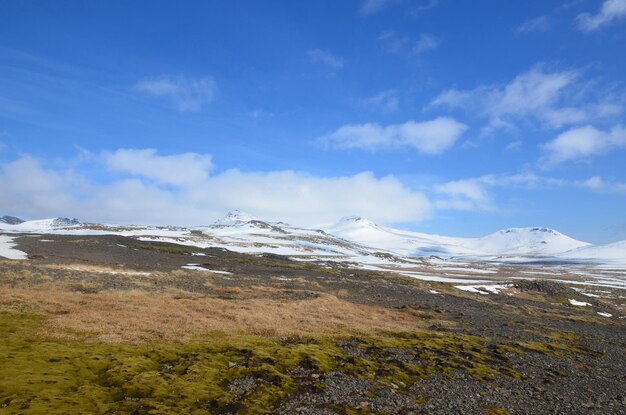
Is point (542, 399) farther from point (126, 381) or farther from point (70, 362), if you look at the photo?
point (70, 362)

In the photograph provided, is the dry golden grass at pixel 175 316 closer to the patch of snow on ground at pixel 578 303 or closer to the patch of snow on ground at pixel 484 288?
the patch of snow on ground at pixel 484 288

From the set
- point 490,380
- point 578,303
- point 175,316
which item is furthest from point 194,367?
point 578,303

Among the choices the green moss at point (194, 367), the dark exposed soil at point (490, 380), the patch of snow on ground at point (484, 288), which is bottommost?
the dark exposed soil at point (490, 380)

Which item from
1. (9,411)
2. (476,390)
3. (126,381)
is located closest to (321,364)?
(476,390)

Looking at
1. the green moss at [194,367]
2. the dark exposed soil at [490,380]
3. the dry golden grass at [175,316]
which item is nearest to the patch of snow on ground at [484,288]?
the dark exposed soil at [490,380]

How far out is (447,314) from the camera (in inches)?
1939

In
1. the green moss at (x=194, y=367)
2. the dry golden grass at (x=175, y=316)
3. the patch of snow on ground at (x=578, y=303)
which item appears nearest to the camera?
the green moss at (x=194, y=367)

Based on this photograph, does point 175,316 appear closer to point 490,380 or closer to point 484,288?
point 490,380

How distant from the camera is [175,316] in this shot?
31.9 m

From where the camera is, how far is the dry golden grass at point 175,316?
86.9 feet

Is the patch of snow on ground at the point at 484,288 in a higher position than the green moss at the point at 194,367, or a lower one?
higher

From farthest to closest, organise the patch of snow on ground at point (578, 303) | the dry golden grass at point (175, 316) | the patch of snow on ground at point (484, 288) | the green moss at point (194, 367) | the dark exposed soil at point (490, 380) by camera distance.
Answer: the patch of snow on ground at point (484, 288) → the patch of snow on ground at point (578, 303) → the dry golden grass at point (175, 316) → the dark exposed soil at point (490, 380) → the green moss at point (194, 367)

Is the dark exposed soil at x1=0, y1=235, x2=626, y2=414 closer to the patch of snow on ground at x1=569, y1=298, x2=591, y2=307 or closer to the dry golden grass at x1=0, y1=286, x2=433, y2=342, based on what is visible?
the dry golden grass at x1=0, y1=286, x2=433, y2=342

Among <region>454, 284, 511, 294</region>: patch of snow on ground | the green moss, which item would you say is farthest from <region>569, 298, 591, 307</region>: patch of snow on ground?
the green moss
